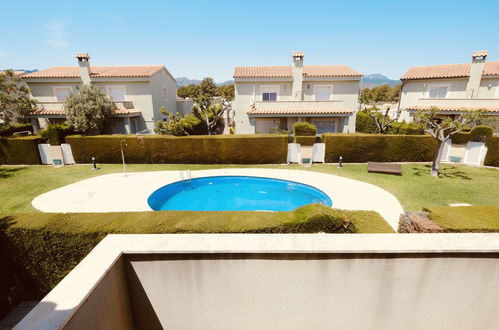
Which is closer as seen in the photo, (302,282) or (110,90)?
(302,282)

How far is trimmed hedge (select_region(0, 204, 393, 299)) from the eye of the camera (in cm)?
540

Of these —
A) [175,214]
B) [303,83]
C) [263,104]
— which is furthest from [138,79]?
[175,214]

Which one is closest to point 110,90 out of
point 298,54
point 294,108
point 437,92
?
point 294,108

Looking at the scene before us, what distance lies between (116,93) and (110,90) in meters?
0.68

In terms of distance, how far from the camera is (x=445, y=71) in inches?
1073

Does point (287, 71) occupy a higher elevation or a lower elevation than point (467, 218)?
higher

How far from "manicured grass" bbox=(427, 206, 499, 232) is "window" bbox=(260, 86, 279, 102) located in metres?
22.0

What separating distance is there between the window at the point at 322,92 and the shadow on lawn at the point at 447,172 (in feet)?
40.6

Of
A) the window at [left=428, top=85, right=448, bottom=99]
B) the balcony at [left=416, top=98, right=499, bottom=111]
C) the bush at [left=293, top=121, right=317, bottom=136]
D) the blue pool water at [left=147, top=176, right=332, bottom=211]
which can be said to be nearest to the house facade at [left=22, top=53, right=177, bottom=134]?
the blue pool water at [left=147, top=176, right=332, bottom=211]

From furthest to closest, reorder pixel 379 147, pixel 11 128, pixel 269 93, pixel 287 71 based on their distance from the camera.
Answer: pixel 287 71
pixel 269 93
pixel 11 128
pixel 379 147

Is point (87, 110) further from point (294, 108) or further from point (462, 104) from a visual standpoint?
point (462, 104)

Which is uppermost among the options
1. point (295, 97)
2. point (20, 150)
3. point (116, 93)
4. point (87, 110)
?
point (116, 93)

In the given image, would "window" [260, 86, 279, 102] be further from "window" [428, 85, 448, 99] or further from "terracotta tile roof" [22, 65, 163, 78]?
"window" [428, 85, 448, 99]

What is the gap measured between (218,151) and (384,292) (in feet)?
53.3
